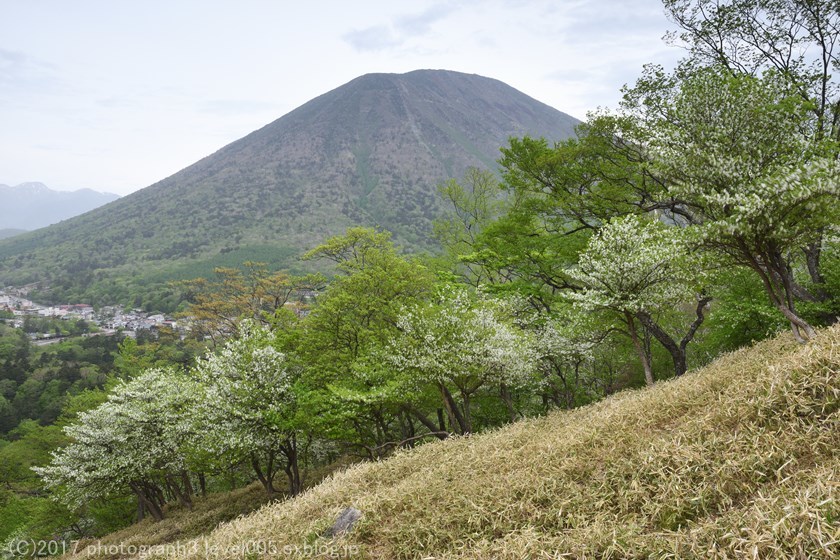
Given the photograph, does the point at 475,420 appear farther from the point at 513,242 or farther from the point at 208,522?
the point at 208,522

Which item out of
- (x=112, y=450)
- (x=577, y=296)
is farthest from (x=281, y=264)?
(x=577, y=296)

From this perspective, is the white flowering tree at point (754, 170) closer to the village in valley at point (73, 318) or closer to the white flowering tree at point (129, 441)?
the white flowering tree at point (129, 441)

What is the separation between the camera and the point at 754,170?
11602 mm

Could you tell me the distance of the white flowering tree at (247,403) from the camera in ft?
63.0

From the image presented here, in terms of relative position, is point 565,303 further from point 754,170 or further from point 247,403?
point 247,403

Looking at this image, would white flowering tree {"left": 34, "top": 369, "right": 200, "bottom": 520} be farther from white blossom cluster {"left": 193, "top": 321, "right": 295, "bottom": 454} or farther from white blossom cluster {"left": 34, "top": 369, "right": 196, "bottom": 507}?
white blossom cluster {"left": 193, "top": 321, "right": 295, "bottom": 454}

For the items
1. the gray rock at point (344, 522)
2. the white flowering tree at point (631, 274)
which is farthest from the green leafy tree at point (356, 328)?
the gray rock at point (344, 522)

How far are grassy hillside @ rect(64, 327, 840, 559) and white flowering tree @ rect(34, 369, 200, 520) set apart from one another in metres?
18.9

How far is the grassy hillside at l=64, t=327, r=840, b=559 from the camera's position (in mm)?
4551

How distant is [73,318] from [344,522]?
17748 cm

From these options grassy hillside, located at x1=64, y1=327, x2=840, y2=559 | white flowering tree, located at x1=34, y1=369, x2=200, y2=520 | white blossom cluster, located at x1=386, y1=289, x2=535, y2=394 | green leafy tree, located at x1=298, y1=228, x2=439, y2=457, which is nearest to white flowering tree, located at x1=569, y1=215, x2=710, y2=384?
white blossom cluster, located at x1=386, y1=289, x2=535, y2=394

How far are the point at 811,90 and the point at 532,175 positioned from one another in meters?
13.0

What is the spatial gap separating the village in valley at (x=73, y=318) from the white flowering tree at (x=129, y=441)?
9939 centimetres

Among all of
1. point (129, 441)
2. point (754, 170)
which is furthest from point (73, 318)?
point (754, 170)
